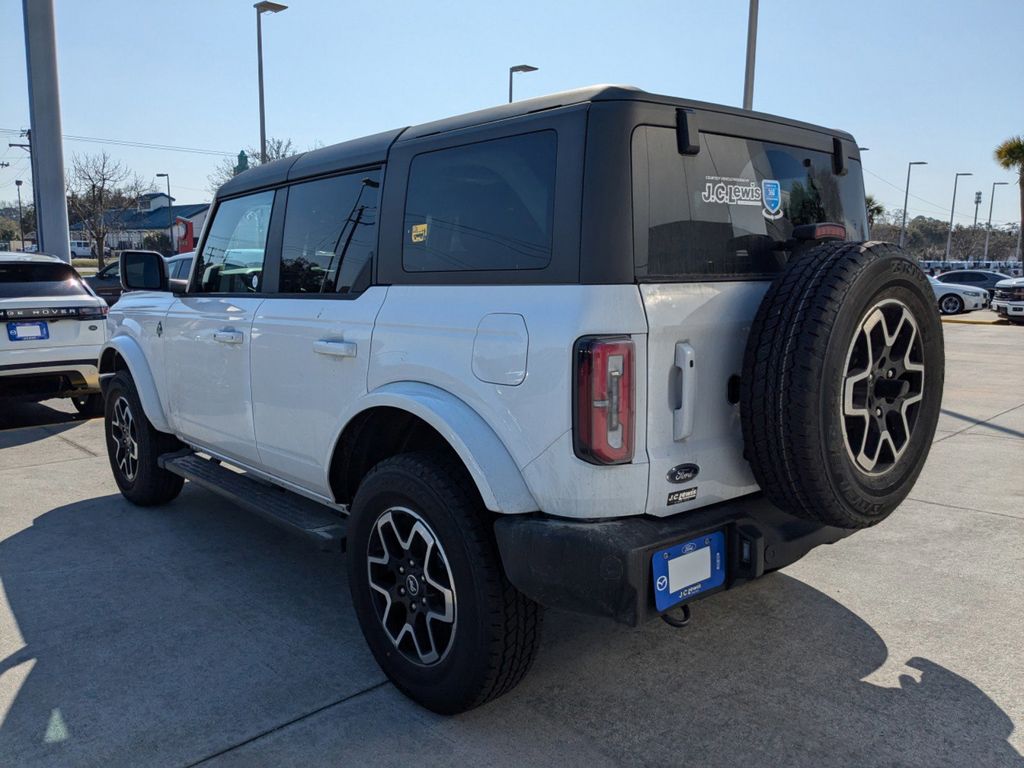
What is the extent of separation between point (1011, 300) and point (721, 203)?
22352 mm

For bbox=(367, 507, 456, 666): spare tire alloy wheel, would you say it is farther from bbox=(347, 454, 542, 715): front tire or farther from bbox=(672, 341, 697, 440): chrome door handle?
bbox=(672, 341, 697, 440): chrome door handle

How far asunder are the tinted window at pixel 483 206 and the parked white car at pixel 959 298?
2573 cm

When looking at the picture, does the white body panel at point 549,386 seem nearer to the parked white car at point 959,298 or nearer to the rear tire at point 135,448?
the rear tire at point 135,448

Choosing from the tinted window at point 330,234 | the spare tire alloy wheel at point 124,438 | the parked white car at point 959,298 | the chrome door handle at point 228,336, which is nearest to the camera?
the tinted window at point 330,234

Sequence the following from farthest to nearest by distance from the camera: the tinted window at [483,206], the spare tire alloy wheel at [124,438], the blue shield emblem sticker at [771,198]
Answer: the spare tire alloy wheel at [124,438] < the blue shield emblem sticker at [771,198] < the tinted window at [483,206]

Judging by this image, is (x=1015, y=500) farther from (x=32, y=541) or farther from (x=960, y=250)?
(x=960, y=250)

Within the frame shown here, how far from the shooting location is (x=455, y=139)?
2.96 meters

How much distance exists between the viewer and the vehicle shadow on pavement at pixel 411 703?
2.68 m

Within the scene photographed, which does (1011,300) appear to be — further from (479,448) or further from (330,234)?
(479,448)

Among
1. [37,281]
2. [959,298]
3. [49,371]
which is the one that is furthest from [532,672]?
[959,298]

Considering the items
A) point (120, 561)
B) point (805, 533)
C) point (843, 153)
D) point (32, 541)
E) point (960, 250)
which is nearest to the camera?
point (805, 533)

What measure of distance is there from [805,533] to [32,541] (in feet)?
13.6

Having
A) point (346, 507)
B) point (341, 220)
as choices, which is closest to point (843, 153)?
point (341, 220)

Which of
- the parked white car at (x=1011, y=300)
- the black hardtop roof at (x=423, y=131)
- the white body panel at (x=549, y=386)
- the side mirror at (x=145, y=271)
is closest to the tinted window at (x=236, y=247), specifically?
the black hardtop roof at (x=423, y=131)
